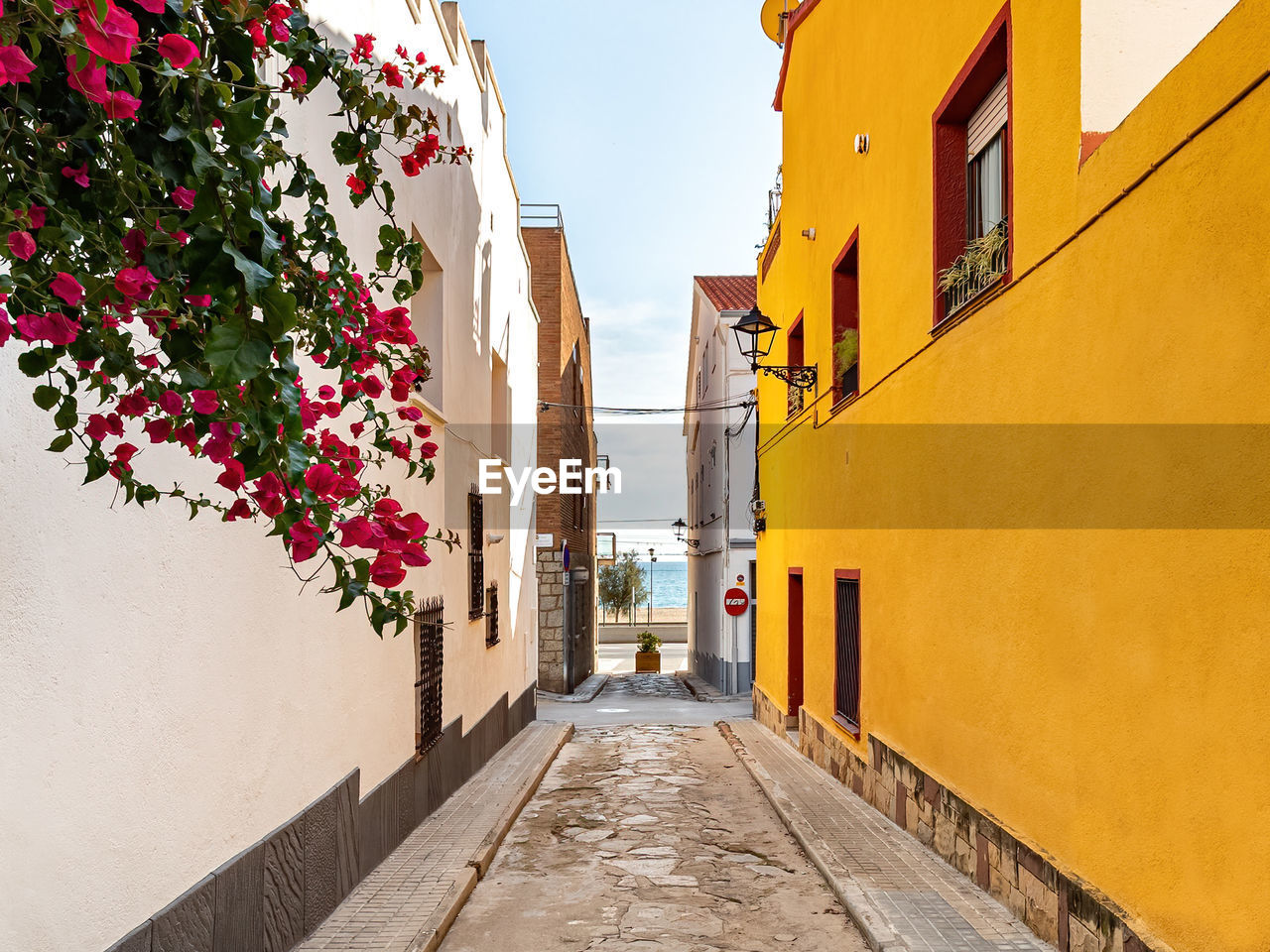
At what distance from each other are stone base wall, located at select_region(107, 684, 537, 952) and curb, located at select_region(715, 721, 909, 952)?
293cm

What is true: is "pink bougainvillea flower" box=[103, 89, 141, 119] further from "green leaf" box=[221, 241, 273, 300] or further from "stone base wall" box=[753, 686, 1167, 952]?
"stone base wall" box=[753, 686, 1167, 952]

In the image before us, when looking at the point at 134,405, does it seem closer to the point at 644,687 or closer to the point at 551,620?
the point at 551,620

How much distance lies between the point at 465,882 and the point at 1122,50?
592 cm

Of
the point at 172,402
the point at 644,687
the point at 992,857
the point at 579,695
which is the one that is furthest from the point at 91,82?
the point at 644,687

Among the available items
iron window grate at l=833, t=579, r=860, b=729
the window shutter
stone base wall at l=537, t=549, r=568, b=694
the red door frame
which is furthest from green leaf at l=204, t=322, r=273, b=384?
stone base wall at l=537, t=549, r=568, b=694

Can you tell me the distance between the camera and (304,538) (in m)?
1.80

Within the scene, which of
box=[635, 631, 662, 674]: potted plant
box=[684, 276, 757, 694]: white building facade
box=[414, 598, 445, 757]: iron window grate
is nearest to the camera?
box=[414, 598, 445, 757]: iron window grate

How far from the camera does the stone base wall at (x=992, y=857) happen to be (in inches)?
182

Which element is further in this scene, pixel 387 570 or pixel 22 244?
pixel 387 570

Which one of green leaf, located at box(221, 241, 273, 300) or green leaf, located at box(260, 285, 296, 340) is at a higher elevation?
green leaf, located at box(221, 241, 273, 300)

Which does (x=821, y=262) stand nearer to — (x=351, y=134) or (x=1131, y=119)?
(x=1131, y=119)

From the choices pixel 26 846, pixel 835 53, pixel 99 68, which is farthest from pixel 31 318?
pixel 835 53

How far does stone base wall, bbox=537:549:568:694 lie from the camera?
75.8 ft

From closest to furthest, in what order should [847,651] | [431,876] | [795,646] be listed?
[431,876]
[847,651]
[795,646]
